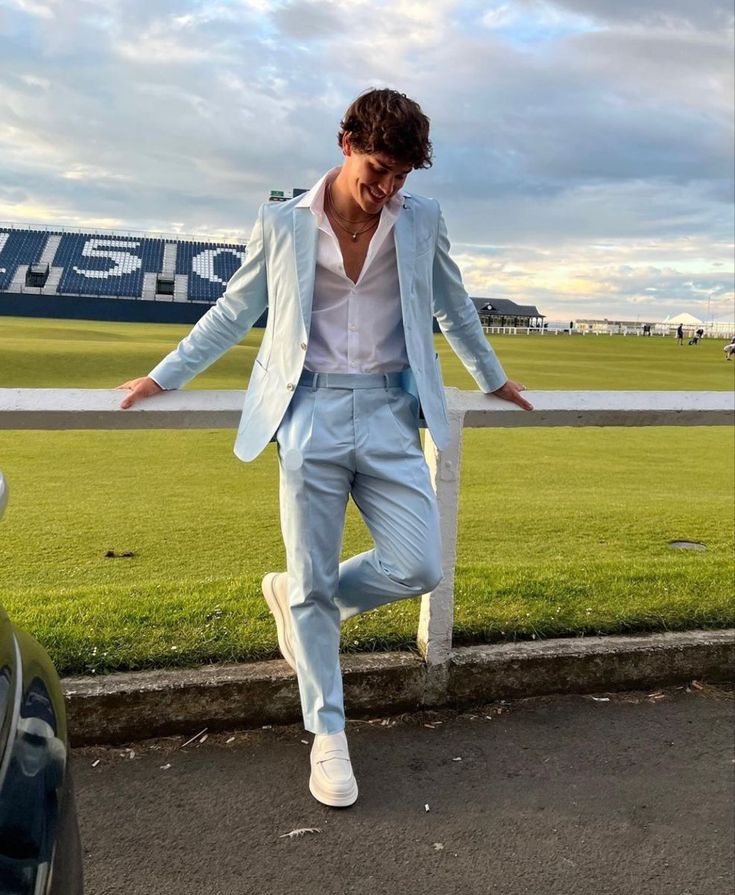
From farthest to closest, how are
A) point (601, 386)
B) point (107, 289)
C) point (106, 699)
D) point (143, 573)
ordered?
point (107, 289) < point (601, 386) < point (143, 573) < point (106, 699)

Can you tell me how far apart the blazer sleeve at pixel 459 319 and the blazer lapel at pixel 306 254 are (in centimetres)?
42

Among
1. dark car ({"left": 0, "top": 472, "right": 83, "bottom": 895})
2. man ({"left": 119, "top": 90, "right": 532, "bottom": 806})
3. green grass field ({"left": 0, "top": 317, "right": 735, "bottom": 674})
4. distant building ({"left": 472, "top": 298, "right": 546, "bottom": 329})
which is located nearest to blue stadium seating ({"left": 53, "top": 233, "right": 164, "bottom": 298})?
distant building ({"left": 472, "top": 298, "right": 546, "bottom": 329})

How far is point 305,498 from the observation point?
8.34 ft

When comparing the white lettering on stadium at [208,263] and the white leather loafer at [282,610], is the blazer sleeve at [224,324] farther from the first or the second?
the white lettering on stadium at [208,263]

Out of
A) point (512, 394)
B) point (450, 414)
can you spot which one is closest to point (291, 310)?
point (450, 414)

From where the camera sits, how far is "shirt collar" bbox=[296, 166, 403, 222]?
249 centimetres

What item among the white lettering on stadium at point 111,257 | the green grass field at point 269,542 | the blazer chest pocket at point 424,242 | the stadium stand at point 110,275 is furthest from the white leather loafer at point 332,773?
the white lettering on stadium at point 111,257

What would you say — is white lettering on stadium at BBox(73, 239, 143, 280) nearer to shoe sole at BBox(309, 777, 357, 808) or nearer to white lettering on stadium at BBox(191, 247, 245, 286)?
white lettering on stadium at BBox(191, 247, 245, 286)

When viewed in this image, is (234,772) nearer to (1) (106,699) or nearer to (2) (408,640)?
(1) (106,699)

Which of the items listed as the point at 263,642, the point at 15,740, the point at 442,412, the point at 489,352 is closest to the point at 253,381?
the point at 442,412

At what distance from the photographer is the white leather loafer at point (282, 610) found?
286 cm

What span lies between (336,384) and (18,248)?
7301 centimetres

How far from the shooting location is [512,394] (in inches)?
116

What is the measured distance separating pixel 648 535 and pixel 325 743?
4032 millimetres
